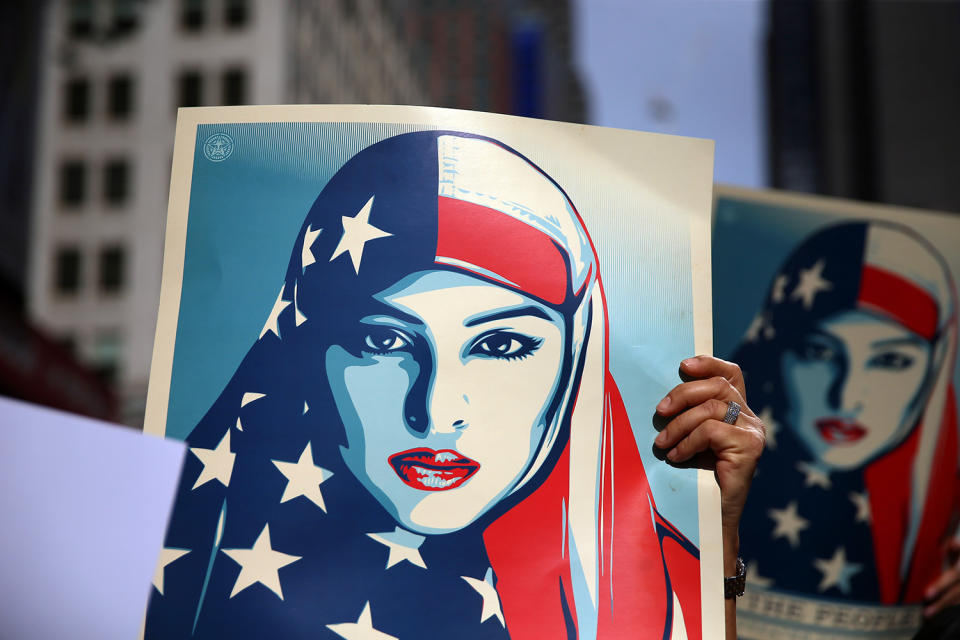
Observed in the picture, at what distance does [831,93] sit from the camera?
1722cm

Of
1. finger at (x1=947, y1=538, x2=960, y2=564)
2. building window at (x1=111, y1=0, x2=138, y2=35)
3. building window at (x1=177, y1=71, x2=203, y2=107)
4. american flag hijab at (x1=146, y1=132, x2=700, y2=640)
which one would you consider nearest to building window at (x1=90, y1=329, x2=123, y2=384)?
building window at (x1=177, y1=71, x2=203, y2=107)

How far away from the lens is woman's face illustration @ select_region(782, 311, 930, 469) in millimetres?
2240

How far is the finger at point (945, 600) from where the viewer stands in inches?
83.0

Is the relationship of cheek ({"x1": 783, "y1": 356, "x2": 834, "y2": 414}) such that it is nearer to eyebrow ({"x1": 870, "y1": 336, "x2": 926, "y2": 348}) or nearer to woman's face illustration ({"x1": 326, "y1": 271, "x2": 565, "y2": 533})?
eyebrow ({"x1": 870, "y1": 336, "x2": 926, "y2": 348})

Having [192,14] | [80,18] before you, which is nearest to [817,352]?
[192,14]

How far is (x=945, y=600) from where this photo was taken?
84.0 inches

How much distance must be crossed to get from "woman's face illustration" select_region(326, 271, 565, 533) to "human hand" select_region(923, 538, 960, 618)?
1419 mm

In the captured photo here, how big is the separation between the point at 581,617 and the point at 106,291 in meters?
25.9

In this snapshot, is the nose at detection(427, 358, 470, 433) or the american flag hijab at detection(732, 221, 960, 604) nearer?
the nose at detection(427, 358, 470, 433)

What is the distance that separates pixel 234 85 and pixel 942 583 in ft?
88.8

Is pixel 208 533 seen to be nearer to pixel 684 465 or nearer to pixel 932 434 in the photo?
pixel 684 465

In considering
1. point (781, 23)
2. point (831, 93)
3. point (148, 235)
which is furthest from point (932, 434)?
point (781, 23)

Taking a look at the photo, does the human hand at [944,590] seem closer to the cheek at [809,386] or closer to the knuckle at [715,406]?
the cheek at [809,386]

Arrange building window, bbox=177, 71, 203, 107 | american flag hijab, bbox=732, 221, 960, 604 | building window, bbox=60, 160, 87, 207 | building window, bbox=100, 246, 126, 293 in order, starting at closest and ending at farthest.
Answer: american flag hijab, bbox=732, 221, 960, 604
building window, bbox=100, 246, 126, 293
building window, bbox=60, 160, 87, 207
building window, bbox=177, 71, 203, 107
